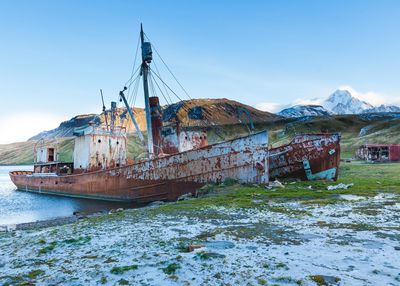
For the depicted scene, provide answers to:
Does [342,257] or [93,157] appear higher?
[93,157]

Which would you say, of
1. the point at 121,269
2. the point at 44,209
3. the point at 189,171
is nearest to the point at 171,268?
the point at 121,269

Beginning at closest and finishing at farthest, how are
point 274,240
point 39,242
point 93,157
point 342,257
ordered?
point 342,257 < point 274,240 < point 39,242 < point 93,157

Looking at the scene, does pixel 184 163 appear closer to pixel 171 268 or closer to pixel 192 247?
pixel 192 247

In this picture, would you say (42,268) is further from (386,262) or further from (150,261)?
(386,262)

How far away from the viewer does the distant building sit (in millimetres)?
47428

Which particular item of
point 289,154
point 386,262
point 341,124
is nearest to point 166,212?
point 386,262

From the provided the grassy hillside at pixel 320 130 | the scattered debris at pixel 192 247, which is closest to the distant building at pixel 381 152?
the grassy hillside at pixel 320 130

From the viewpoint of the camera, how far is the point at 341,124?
129750 mm

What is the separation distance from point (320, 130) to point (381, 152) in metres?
77.1

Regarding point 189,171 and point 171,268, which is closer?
point 171,268

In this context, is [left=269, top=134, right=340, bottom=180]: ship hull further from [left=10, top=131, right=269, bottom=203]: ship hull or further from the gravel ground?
the gravel ground

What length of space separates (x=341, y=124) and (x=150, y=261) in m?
138

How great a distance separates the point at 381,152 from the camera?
4972cm

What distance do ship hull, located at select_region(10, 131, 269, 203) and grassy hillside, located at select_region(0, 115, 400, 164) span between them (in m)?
51.0
